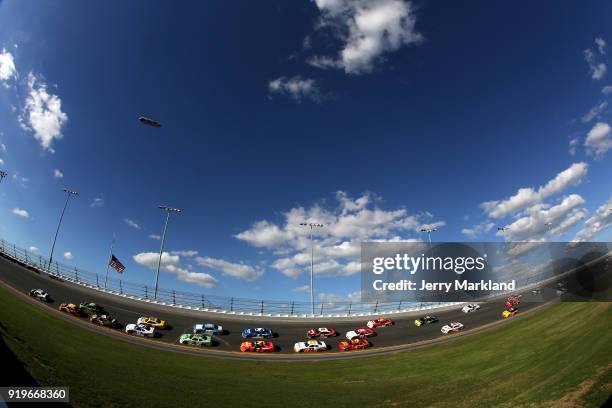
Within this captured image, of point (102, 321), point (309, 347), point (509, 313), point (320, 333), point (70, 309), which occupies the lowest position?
point (309, 347)

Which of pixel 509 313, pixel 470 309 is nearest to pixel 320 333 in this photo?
pixel 509 313

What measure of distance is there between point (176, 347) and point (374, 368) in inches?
1049

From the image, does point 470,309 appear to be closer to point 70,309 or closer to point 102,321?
point 102,321

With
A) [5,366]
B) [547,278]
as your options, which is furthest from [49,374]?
[547,278]

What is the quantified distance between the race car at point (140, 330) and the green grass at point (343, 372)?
6.04m

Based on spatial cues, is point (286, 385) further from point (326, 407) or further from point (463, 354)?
point (463, 354)

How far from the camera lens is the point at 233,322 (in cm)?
6062

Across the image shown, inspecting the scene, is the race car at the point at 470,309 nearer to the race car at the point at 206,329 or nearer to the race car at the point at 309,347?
the race car at the point at 309,347

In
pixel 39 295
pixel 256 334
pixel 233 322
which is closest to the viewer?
pixel 39 295

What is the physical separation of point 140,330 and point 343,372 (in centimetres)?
2997

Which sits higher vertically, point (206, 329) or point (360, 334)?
point (206, 329)

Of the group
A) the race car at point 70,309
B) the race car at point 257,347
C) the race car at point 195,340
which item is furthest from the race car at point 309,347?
the race car at point 70,309

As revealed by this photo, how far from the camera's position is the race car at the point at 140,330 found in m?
46.0

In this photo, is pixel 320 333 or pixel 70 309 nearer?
pixel 70 309
